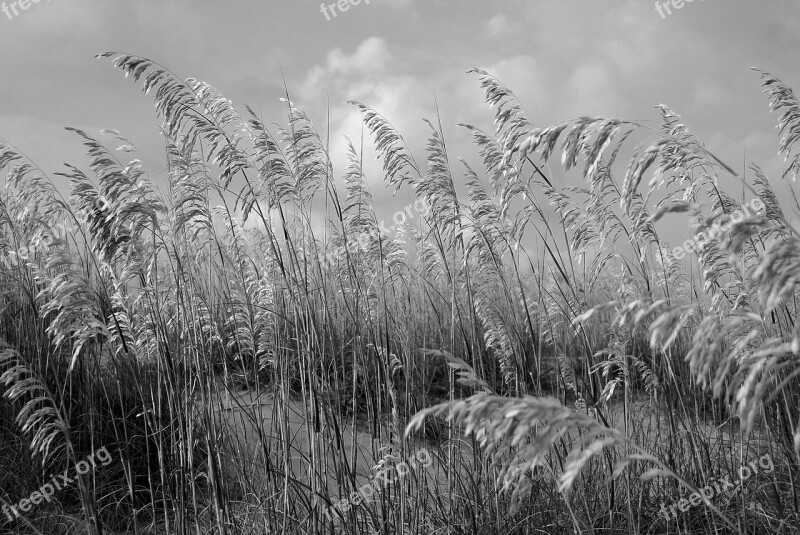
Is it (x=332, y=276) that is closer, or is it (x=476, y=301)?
(x=476, y=301)

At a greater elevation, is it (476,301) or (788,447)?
(476,301)

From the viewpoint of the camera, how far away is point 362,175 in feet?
14.7

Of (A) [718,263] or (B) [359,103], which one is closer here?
(A) [718,263]

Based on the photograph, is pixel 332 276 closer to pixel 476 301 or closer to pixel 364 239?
pixel 364 239

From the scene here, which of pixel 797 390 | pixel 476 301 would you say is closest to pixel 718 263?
pixel 797 390

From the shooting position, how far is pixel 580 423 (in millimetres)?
1750

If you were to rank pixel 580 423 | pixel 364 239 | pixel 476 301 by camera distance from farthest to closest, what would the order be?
1. pixel 364 239
2. pixel 476 301
3. pixel 580 423

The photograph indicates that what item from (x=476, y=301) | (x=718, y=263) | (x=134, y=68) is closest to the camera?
(x=134, y=68)

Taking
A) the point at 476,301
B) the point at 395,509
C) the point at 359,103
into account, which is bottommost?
the point at 395,509

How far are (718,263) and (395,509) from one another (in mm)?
2198

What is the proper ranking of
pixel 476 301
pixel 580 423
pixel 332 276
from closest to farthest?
1. pixel 580 423
2. pixel 476 301
3. pixel 332 276

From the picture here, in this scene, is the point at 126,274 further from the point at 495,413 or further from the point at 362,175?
the point at 495,413

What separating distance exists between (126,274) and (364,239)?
68.2 inches

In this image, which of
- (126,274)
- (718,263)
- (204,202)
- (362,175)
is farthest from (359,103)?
(718,263)
